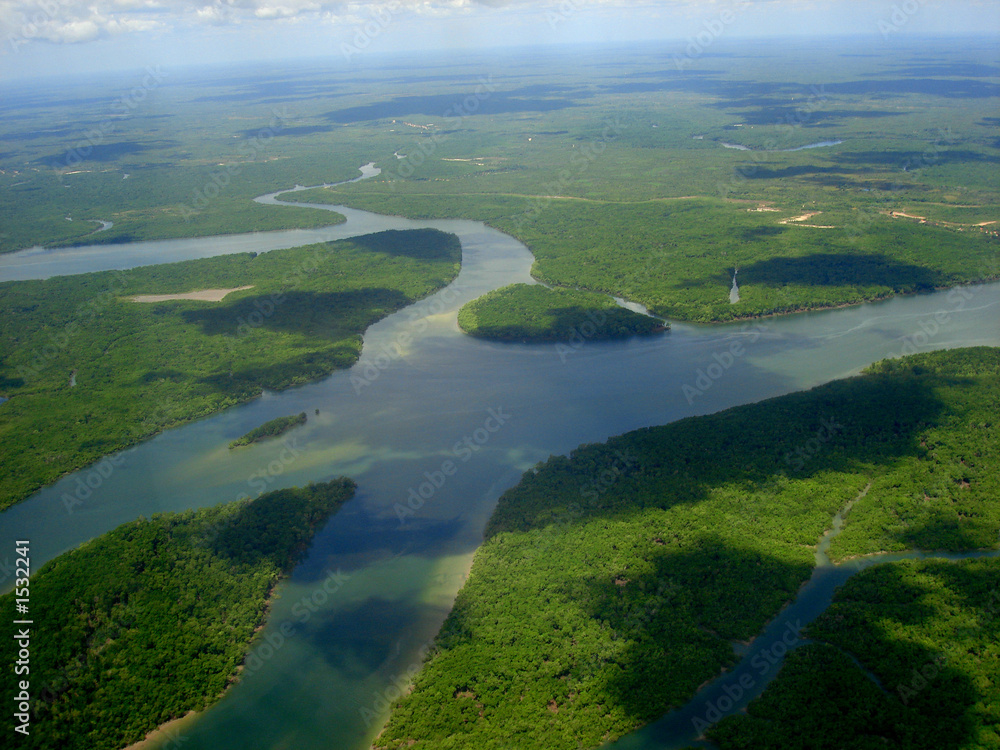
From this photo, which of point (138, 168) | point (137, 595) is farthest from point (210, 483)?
point (138, 168)

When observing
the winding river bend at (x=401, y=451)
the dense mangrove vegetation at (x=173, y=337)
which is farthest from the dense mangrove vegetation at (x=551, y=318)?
the dense mangrove vegetation at (x=173, y=337)

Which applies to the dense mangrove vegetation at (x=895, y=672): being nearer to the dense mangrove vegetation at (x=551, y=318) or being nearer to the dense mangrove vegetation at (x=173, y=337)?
the dense mangrove vegetation at (x=551, y=318)

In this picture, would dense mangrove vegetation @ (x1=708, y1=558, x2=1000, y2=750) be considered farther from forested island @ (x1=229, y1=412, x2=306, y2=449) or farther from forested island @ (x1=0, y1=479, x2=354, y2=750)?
forested island @ (x1=229, y1=412, x2=306, y2=449)

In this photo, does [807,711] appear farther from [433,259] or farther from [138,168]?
[138,168]

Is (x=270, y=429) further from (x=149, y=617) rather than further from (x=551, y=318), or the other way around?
(x=551, y=318)

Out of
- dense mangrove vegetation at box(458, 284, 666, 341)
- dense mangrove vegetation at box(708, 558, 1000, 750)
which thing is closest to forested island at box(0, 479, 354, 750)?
dense mangrove vegetation at box(708, 558, 1000, 750)
